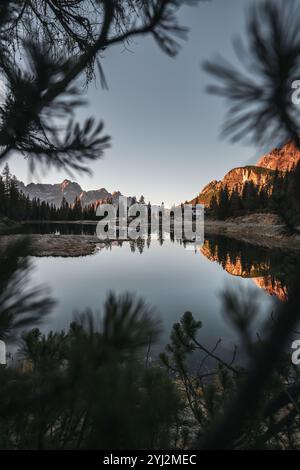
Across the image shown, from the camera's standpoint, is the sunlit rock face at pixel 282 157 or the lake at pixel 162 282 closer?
the sunlit rock face at pixel 282 157

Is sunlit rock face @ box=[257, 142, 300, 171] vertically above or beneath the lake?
above

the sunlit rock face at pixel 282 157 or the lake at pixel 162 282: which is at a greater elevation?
the sunlit rock face at pixel 282 157

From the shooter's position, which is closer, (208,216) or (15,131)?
(15,131)

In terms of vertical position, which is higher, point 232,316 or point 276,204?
point 276,204

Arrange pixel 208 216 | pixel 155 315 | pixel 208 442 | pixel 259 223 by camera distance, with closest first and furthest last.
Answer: pixel 208 442 < pixel 155 315 < pixel 259 223 < pixel 208 216

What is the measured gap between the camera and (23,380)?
4.06 feet

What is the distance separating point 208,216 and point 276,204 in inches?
3937

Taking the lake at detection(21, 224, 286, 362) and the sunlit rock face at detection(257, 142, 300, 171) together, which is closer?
the sunlit rock face at detection(257, 142, 300, 171)

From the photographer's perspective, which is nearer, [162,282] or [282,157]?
[282,157]

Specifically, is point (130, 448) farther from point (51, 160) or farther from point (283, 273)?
point (51, 160)

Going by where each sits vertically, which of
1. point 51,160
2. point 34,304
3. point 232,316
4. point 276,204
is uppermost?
point 51,160

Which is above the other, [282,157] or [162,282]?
[282,157]

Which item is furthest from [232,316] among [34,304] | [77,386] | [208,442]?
[34,304]

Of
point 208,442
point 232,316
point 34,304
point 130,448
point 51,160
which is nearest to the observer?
point 208,442
